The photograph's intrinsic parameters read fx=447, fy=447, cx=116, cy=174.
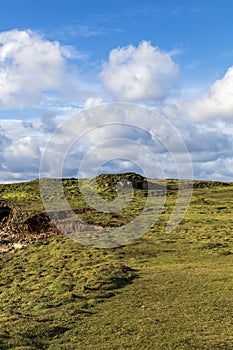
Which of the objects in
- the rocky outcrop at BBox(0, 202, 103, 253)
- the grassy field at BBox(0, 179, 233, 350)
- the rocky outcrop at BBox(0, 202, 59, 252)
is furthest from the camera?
the rocky outcrop at BBox(0, 202, 103, 253)

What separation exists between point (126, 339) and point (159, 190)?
7598cm

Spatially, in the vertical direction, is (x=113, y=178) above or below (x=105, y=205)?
above

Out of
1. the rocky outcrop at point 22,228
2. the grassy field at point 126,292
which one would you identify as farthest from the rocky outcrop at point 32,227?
the grassy field at point 126,292

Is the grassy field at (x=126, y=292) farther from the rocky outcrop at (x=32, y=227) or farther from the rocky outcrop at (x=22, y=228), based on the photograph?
the rocky outcrop at (x=22, y=228)

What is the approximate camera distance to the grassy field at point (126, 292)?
69.2 feet

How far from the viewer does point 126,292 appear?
30438 mm

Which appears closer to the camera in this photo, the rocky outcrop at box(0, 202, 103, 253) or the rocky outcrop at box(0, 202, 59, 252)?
the rocky outcrop at box(0, 202, 59, 252)

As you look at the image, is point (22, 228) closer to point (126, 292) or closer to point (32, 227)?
point (32, 227)

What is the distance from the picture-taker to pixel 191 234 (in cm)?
5156

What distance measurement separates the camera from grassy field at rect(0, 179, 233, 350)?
69.2 ft

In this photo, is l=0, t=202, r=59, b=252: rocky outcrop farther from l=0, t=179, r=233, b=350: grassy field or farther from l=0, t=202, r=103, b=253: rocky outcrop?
l=0, t=179, r=233, b=350: grassy field

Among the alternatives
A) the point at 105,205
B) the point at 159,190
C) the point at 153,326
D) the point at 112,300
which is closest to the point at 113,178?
the point at 159,190

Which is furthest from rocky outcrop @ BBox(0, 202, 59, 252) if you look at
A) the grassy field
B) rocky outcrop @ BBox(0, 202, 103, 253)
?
the grassy field

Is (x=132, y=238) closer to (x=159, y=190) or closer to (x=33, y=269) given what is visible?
(x=33, y=269)
